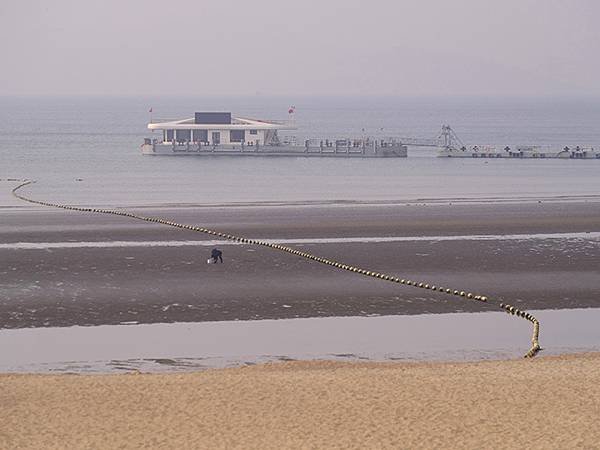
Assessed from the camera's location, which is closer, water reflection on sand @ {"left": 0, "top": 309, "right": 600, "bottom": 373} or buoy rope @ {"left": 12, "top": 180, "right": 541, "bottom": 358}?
water reflection on sand @ {"left": 0, "top": 309, "right": 600, "bottom": 373}

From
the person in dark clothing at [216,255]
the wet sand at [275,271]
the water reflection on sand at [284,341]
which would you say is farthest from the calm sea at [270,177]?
the water reflection on sand at [284,341]

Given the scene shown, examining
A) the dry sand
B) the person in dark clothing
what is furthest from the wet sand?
the dry sand

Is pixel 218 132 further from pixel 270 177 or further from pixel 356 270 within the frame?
pixel 356 270

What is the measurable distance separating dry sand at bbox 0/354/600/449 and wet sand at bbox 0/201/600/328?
7756 millimetres

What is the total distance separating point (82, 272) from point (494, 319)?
537 inches

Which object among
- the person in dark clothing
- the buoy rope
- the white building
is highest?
the white building

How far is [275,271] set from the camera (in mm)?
38188

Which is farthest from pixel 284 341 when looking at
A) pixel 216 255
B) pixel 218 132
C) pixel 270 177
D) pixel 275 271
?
pixel 218 132

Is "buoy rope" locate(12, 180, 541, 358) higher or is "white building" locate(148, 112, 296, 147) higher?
"white building" locate(148, 112, 296, 147)

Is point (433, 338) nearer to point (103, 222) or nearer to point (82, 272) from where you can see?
point (82, 272)

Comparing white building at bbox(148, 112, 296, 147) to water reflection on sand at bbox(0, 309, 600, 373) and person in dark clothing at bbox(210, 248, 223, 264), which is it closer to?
person in dark clothing at bbox(210, 248, 223, 264)

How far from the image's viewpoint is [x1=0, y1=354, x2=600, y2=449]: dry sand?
19.2 meters

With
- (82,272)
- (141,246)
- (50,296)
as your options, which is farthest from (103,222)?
(50,296)

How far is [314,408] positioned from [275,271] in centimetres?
1734
